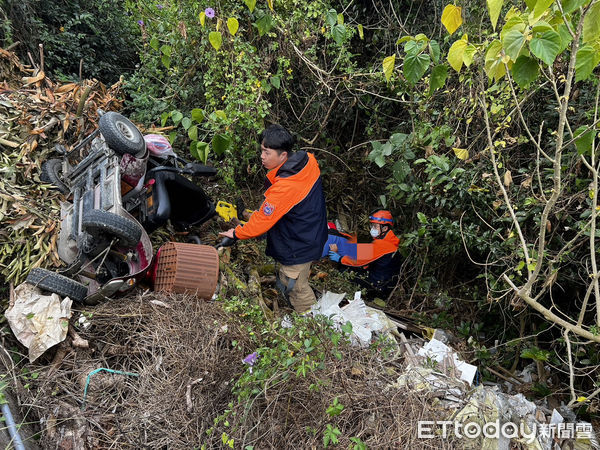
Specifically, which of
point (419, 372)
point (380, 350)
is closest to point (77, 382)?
point (380, 350)

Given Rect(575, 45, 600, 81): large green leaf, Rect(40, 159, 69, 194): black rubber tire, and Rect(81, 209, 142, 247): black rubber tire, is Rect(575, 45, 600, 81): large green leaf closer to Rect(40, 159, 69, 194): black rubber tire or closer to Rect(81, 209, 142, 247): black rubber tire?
Rect(81, 209, 142, 247): black rubber tire

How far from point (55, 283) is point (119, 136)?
4.12 feet

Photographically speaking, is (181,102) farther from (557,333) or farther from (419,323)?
(557,333)

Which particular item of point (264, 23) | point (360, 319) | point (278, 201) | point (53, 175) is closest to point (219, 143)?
point (278, 201)

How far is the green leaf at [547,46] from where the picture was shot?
64.1 inches

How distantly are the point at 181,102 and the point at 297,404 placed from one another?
4.06 m

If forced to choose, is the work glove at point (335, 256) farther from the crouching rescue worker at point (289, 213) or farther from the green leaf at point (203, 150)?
the green leaf at point (203, 150)

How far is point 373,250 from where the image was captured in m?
5.13

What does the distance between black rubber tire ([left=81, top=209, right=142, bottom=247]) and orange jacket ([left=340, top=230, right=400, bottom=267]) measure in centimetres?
287

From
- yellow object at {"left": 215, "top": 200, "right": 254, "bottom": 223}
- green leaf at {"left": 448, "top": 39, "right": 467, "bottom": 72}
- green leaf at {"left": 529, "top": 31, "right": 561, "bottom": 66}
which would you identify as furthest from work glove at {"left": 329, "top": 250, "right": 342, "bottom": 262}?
green leaf at {"left": 529, "top": 31, "right": 561, "bottom": 66}

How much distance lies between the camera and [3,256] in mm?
3293

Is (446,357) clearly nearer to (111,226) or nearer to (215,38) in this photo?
(111,226)

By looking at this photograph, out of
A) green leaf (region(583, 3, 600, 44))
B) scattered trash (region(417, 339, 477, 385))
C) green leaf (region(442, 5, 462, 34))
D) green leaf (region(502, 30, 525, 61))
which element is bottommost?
scattered trash (region(417, 339, 477, 385))

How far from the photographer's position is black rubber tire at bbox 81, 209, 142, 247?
2904mm
